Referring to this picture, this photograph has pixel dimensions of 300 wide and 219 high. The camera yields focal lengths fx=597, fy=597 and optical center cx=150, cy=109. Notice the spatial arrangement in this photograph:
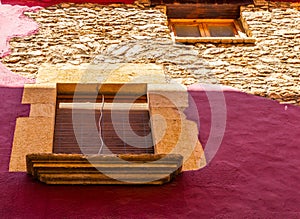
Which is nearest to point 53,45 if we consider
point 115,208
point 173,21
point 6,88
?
point 6,88

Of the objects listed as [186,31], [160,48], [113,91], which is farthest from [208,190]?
[186,31]

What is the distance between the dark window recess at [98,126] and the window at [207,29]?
148cm

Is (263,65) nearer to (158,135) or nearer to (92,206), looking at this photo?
(158,135)

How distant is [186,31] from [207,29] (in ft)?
0.85

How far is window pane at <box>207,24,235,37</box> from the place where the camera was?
689 cm

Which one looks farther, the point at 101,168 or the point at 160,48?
the point at 160,48

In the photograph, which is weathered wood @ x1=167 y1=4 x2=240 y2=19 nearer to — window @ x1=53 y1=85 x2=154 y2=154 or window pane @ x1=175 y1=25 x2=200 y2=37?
window pane @ x1=175 y1=25 x2=200 y2=37

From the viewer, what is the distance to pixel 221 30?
277 inches

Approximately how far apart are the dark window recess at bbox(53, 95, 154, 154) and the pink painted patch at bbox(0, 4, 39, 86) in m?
0.53

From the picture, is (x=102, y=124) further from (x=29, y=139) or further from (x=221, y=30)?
(x=221, y=30)

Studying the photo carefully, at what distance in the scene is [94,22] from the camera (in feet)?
21.8

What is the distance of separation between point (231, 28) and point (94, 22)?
65.0 inches

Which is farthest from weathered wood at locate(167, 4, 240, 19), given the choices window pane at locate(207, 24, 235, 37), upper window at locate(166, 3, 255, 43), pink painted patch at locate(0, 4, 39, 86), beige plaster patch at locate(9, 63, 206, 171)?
pink painted patch at locate(0, 4, 39, 86)

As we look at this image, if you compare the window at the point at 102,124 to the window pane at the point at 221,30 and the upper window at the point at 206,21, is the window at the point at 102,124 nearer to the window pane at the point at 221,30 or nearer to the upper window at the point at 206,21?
the upper window at the point at 206,21
